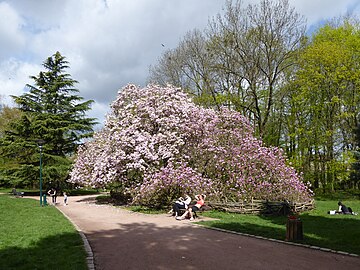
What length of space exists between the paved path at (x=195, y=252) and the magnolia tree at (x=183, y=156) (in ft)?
16.1

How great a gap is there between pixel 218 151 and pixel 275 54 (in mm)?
10112

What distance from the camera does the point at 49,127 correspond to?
97.1ft

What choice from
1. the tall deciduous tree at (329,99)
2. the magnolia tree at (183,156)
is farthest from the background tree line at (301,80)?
the magnolia tree at (183,156)

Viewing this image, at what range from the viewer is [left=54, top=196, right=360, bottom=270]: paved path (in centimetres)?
620

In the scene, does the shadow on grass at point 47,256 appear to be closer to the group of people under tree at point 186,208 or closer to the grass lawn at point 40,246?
the grass lawn at point 40,246

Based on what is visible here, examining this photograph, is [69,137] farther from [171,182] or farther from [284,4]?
[284,4]

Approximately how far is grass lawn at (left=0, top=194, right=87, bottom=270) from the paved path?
0.46 meters

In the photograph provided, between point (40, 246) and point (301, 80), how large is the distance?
66.3ft

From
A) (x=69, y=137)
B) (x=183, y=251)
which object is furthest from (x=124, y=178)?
(x=69, y=137)

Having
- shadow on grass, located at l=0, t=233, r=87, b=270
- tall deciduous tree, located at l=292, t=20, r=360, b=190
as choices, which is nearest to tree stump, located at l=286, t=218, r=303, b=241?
shadow on grass, located at l=0, t=233, r=87, b=270

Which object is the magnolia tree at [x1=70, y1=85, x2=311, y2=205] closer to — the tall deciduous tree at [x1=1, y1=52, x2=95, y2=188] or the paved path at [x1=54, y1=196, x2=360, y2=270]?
the paved path at [x1=54, y1=196, x2=360, y2=270]

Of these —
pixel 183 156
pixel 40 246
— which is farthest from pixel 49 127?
pixel 40 246

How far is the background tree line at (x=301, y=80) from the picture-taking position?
21.9m

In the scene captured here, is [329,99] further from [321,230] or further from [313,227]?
[321,230]
